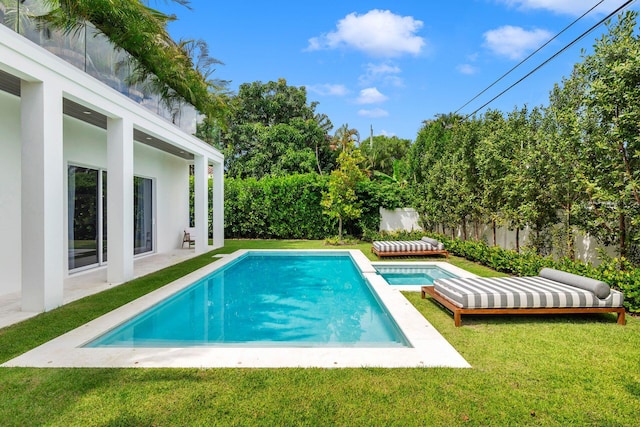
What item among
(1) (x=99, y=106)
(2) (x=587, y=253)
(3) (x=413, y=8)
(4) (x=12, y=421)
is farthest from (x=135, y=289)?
(3) (x=413, y=8)

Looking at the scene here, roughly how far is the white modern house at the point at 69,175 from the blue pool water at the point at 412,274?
685cm

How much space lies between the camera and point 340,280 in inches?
383

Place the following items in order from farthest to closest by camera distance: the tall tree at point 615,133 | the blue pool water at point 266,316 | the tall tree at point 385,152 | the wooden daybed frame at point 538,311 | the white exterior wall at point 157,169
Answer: the tall tree at point 385,152 < the white exterior wall at point 157,169 < the tall tree at point 615,133 < the wooden daybed frame at point 538,311 < the blue pool water at point 266,316

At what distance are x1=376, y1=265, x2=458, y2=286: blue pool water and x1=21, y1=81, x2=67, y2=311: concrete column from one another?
24.1 feet

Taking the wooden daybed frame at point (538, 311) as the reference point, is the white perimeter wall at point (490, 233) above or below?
above

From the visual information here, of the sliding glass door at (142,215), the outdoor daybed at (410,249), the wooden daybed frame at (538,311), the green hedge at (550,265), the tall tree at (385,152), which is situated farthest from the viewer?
the tall tree at (385,152)

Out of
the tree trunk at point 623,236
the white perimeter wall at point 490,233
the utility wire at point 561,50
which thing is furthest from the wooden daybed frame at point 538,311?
the utility wire at point 561,50

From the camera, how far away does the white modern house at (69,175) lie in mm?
5770

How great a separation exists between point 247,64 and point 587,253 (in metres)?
27.0

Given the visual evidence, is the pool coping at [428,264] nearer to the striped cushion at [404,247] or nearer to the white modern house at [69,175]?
the striped cushion at [404,247]

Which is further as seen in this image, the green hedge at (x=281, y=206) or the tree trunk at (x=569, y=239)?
the green hedge at (x=281, y=206)

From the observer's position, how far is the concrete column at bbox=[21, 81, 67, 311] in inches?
227

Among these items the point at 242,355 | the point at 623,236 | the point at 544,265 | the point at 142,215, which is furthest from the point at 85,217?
the point at 623,236

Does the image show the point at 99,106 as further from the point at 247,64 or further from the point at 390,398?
the point at 247,64
